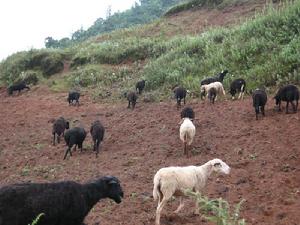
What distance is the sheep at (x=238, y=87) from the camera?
19844mm

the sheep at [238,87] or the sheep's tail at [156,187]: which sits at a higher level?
the sheep at [238,87]

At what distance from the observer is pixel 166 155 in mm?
14617

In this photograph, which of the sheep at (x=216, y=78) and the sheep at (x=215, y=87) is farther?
the sheep at (x=216, y=78)

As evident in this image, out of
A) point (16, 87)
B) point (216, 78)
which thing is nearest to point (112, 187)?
point (216, 78)

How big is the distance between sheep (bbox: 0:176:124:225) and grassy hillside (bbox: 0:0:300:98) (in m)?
12.7

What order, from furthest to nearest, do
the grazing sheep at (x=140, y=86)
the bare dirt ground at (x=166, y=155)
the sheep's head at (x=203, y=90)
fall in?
the grazing sheep at (x=140, y=86) → the sheep's head at (x=203, y=90) → the bare dirt ground at (x=166, y=155)

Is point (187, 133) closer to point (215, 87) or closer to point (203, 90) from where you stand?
point (215, 87)

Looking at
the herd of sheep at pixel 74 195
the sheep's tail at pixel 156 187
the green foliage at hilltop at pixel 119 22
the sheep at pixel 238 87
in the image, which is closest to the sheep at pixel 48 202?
the herd of sheep at pixel 74 195

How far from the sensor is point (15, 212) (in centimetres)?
867

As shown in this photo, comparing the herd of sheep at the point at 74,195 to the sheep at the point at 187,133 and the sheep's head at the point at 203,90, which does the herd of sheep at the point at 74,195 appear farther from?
the sheep's head at the point at 203,90

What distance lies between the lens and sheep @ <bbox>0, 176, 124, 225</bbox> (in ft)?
28.4

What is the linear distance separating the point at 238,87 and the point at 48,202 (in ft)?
40.9

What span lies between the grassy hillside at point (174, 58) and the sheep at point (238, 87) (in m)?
1.29

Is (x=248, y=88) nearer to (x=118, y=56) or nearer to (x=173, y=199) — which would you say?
(x=173, y=199)
